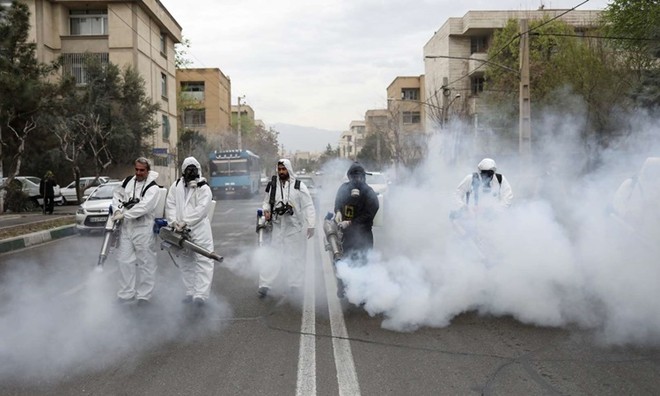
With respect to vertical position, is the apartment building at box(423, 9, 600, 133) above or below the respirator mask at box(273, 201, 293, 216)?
above

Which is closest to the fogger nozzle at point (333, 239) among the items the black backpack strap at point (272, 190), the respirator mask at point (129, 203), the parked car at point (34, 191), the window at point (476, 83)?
the black backpack strap at point (272, 190)

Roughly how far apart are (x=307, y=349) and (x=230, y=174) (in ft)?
104

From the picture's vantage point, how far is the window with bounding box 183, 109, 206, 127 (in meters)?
68.4

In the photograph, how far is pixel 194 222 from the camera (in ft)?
21.8

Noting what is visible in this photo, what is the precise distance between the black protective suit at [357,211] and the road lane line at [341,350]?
2.26 feet

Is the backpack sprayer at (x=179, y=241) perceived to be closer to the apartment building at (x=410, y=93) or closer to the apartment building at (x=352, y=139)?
the apartment building at (x=410, y=93)

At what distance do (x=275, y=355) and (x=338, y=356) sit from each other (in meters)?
0.52

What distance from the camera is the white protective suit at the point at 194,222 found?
21.7 feet

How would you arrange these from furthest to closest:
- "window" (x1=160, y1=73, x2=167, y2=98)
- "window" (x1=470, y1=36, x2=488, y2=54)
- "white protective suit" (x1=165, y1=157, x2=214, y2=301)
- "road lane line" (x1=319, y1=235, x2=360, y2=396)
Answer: "window" (x1=470, y1=36, x2=488, y2=54) < "window" (x1=160, y1=73, x2=167, y2=98) < "white protective suit" (x1=165, y1=157, x2=214, y2=301) < "road lane line" (x1=319, y1=235, x2=360, y2=396)

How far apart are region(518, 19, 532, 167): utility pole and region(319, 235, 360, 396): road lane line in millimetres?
11250

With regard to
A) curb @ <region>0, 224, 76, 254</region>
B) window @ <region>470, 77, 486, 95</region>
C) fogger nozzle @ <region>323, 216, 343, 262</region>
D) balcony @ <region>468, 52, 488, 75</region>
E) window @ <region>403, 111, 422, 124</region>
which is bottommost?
curb @ <region>0, 224, 76, 254</region>

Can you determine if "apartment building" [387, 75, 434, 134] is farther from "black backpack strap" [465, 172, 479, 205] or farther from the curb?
"black backpack strap" [465, 172, 479, 205]

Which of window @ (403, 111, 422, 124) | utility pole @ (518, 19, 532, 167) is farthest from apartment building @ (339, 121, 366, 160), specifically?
utility pole @ (518, 19, 532, 167)

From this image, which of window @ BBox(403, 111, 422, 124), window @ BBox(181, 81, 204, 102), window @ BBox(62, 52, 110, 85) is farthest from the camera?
window @ BBox(181, 81, 204, 102)
